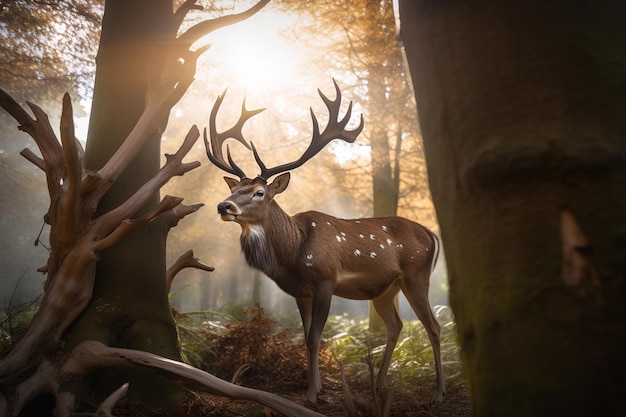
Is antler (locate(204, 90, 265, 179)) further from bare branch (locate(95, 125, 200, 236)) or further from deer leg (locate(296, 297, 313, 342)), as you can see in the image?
deer leg (locate(296, 297, 313, 342))

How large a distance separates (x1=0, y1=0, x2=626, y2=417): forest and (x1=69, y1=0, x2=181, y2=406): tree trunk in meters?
0.02

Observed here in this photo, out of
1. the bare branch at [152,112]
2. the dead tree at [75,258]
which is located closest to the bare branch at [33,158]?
the dead tree at [75,258]

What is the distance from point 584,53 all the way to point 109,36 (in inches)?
175

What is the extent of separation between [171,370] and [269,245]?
6.17 ft

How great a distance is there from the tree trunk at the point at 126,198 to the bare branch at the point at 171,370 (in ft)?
0.78

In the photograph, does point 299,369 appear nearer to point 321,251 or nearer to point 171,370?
point 321,251

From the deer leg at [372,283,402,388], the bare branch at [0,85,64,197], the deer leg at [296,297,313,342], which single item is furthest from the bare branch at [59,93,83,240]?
the deer leg at [372,283,402,388]

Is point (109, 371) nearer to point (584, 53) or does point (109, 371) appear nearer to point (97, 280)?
point (97, 280)

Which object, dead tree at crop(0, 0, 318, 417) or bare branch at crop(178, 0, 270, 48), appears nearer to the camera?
dead tree at crop(0, 0, 318, 417)

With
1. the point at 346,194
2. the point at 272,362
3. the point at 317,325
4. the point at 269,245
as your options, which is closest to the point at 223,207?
the point at 269,245

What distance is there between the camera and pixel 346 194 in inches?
444

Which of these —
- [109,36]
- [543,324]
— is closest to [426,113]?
[543,324]

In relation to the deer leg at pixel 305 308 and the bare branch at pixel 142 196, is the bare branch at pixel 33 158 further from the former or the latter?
the deer leg at pixel 305 308

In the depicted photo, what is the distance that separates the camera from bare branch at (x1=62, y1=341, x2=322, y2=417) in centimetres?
282
